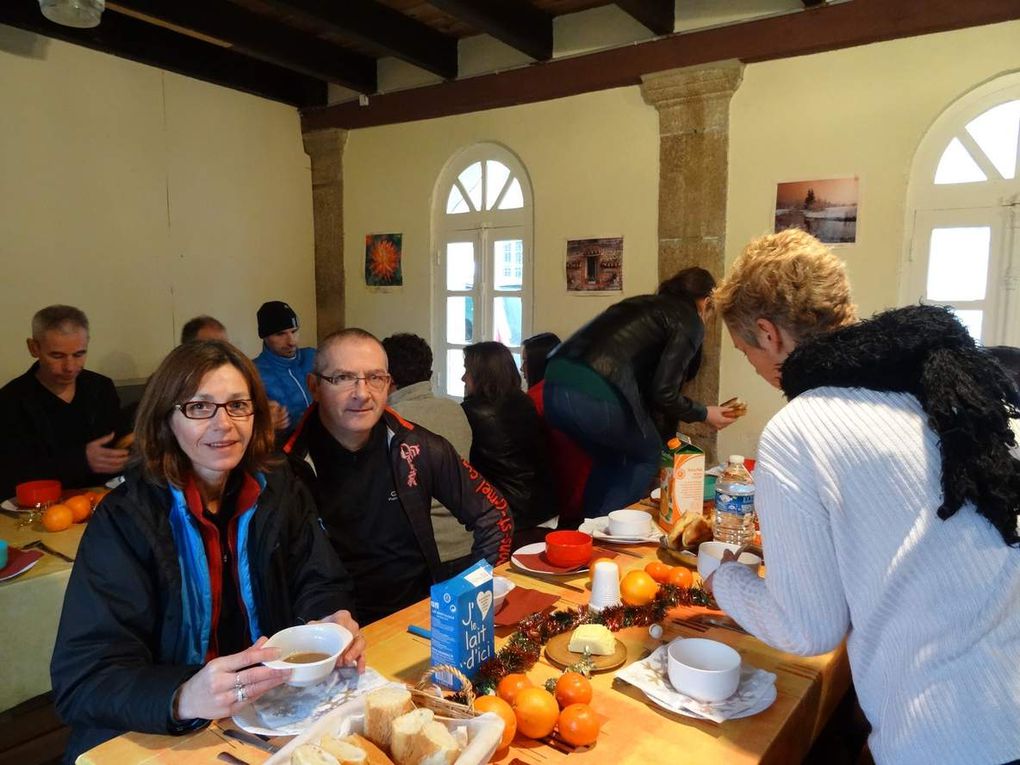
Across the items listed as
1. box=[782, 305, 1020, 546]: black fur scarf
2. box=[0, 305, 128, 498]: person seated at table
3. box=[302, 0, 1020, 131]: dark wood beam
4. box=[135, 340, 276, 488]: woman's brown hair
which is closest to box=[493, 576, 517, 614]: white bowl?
box=[135, 340, 276, 488]: woman's brown hair

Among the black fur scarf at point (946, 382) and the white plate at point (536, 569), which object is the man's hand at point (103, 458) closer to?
the white plate at point (536, 569)

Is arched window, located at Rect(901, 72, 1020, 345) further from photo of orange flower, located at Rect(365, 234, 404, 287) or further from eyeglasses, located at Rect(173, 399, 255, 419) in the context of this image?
photo of orange flower, located at Rect(365, 234, 404, 287)

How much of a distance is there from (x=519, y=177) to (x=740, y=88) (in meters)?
1.51

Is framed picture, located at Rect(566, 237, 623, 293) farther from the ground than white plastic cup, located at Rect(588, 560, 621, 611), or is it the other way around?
framed picture, located at Rect(566, 237, 623, 293)

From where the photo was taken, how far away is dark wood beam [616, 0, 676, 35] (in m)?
3.52

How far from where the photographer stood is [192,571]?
1.32 metres

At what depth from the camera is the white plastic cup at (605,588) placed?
1.43 metres

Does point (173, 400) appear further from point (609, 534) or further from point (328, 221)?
point (328, 221)

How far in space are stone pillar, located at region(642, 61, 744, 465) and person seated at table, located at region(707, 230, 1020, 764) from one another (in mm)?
2865

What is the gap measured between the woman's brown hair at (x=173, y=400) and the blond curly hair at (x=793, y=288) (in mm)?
1077

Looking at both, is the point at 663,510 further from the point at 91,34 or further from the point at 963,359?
the point at 91,34

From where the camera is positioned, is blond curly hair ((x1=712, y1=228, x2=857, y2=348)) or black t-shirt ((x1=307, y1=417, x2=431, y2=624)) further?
black t-shirt ((x1=307, y1=417, x2=431, y2=624))

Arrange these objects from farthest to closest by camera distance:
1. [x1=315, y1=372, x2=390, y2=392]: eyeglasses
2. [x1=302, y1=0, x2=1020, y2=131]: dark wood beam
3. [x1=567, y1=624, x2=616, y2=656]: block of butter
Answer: [x1=302, y1=0, x2=1020, y2=131]: dark wood beam, [x1=315, y1=372, x2=390, y2=392]: eyeglasses, [x1=567, y1=624, x2=616, y2=656]: block of butter

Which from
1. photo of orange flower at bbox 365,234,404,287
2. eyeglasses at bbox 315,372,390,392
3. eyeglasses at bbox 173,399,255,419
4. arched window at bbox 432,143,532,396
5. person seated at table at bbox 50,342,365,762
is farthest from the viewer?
photo of orange flower at bbox 365,234,404,287
